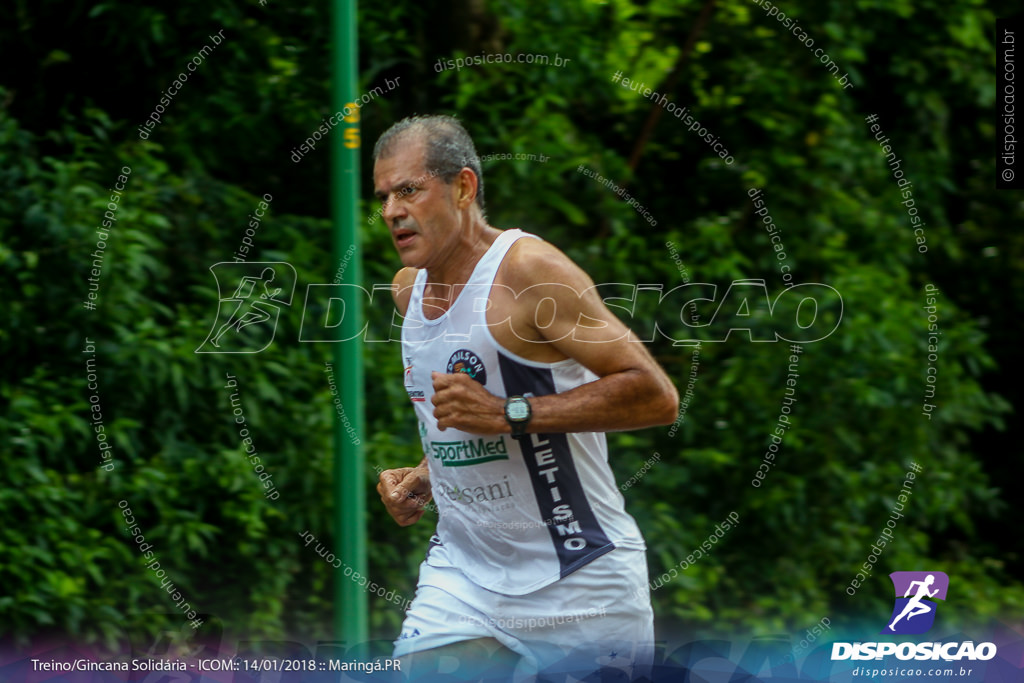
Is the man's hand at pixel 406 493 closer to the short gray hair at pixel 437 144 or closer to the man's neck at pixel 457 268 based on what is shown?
the man's neck at pixel 457 268

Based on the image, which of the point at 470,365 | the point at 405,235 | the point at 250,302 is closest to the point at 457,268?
the point at 405,235

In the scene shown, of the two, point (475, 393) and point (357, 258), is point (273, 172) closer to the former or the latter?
point (357, 258)

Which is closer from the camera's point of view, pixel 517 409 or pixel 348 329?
pixel 517 409

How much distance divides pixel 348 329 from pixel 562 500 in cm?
97

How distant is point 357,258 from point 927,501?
324 centimetres

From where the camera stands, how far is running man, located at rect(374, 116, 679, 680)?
2777 millimetres

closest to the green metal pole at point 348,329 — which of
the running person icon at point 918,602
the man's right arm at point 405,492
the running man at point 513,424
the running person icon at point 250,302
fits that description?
the man's right arm at point 405,492

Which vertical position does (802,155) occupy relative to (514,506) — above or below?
above

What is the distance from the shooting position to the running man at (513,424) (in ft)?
9.11

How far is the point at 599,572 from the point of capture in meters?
2.90

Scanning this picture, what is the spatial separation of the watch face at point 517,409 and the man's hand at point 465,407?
0.05 feet

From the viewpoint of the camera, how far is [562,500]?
2.89 m

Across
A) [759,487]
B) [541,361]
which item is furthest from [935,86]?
[541,361]

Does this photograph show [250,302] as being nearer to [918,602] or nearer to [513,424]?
[513,424]
